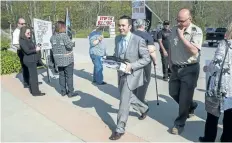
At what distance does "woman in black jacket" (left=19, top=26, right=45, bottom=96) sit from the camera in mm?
6668

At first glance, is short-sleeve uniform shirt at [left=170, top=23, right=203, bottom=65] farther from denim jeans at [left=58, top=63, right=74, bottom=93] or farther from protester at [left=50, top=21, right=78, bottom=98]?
denim jeans at [left=58, top=63, right=74, bottom=93]

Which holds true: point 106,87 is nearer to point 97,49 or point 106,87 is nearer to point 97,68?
point 97,68

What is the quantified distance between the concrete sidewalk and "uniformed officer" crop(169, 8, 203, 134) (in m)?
0.47

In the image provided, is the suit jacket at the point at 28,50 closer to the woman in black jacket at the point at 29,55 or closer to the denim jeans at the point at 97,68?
the woman in black jacket at the point at 29,55

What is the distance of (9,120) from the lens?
17.6 ft

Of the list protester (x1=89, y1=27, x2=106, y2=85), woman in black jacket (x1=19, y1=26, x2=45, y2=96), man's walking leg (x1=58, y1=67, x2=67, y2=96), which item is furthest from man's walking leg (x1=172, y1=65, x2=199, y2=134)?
woman in black jacket (x1=19, y1=26, x2=45, y2=96)

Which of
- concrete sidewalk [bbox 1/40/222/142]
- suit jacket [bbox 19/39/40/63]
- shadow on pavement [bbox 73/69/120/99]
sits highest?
suit jacket [bbox 19/39/40/63]

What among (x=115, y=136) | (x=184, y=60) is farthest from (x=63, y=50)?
(x=184, y=60)

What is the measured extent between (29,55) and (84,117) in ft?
7.79

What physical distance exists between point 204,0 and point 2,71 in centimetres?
2682

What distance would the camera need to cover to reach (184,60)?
14.0ft

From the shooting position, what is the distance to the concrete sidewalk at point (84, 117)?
14.8 feet

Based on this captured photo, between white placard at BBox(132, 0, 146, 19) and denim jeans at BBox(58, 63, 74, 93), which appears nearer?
denim jeans at BBox(58, 63, 74, 93)

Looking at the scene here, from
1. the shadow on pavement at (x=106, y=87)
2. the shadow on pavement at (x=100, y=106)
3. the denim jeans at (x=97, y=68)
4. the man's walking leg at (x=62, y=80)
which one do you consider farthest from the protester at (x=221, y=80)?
the denim jeans at (x=97, y=68)
